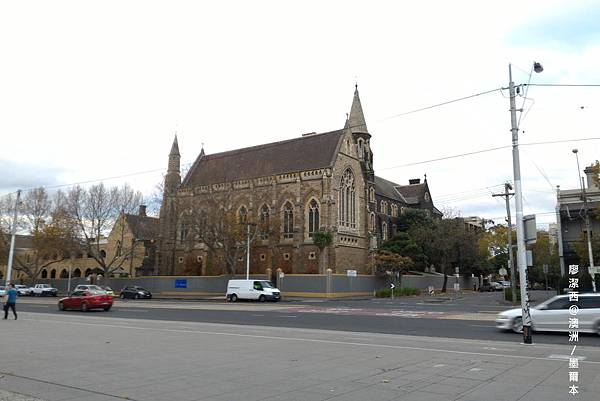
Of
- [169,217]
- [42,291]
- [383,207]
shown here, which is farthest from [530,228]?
[383,207]

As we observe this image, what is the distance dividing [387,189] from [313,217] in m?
31.2

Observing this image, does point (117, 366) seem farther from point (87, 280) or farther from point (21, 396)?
point (87, 280)

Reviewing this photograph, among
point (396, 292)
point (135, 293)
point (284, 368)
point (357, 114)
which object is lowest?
point (135, 293)

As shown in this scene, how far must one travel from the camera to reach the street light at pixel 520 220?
13.5 meters

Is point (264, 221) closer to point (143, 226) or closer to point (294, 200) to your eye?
point (294, 200)

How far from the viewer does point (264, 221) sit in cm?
5300

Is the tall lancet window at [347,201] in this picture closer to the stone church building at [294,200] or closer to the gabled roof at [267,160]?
the stone church building at [294,200]

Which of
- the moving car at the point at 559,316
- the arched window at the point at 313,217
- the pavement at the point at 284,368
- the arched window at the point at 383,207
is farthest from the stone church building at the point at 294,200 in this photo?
the pavement at the point at 284,368

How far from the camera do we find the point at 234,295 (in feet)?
141

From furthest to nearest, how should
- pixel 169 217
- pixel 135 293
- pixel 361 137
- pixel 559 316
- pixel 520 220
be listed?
pixel 361 137
pixel 169 217
pixel 135 293
pixel 559 316
pixel 520 220

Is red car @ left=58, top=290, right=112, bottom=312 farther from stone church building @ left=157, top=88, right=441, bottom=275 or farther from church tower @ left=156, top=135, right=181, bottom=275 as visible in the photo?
church tower @ left=156, top=135, right=181, bottom=275

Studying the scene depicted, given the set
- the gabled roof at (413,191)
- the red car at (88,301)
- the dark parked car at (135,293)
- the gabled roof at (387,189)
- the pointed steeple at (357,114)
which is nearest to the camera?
the red car at (88,301)

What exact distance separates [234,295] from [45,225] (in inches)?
1084

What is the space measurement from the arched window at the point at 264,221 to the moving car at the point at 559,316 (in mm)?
34999
